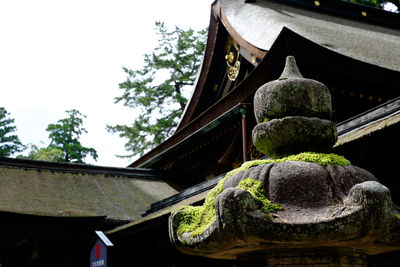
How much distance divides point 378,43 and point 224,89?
3796 mm

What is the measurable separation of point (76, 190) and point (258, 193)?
10566mm

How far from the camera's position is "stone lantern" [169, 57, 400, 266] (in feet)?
7.97

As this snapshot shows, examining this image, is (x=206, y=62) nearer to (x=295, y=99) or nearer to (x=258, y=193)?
(x=295, y=99)

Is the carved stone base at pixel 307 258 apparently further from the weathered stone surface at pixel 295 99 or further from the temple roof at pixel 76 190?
the temple roof at pixel 76 190

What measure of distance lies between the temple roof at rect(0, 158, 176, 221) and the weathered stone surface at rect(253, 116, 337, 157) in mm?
7811

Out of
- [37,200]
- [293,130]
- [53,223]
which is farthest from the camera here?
[37,200]

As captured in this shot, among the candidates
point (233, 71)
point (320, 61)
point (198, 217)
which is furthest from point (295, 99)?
Result: point (233, 71)

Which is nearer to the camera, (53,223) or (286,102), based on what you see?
(286,102)

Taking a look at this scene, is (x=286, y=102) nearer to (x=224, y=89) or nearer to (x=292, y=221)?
(x=292, y=221)

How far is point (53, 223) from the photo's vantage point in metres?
10.4

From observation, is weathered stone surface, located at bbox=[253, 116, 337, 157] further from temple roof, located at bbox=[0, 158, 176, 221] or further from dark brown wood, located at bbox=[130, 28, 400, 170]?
temple roof, located at bbox=[0, 158, 176, 221]

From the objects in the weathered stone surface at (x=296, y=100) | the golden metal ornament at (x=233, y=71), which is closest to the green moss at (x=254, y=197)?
the weathered stone surface at (x=296, y=100)

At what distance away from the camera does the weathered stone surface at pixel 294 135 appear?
290 centimetres

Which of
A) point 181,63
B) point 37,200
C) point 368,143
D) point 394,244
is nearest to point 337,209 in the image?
point 394,244
